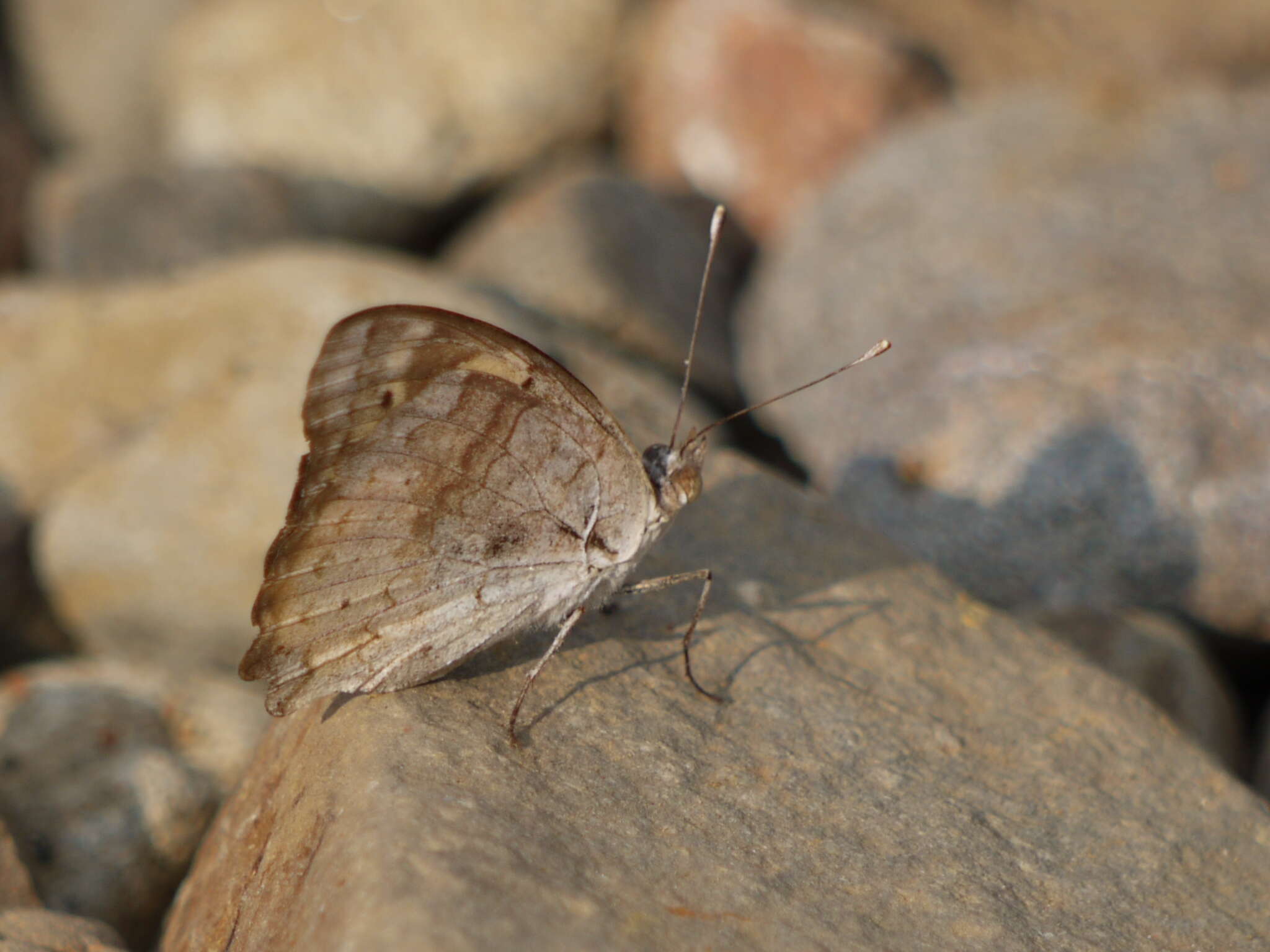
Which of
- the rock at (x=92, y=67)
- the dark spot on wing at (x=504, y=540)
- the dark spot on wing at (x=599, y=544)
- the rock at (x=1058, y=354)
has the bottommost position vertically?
the rock at (x=1058, y=354)

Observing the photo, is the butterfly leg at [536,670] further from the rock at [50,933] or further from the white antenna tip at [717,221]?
the rock at [50,933]

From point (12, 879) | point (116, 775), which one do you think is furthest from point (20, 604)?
point (12, 879)

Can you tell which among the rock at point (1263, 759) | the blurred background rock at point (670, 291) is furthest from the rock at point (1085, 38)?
the rock at point (1263, 759)

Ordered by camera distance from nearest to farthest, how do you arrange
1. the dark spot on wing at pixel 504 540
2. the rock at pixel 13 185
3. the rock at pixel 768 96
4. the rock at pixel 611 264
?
1. the dark spot on wing at pixel 504 540
2. the rock at pixel 611 264
3. the rock at pixel 13 185
4. the rock at pixel 768 96

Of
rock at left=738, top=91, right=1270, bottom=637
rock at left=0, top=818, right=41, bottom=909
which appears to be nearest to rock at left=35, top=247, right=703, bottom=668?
rock at left=738, top=91, right=1270, bottom=637

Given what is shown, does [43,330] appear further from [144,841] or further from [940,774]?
[940,774]

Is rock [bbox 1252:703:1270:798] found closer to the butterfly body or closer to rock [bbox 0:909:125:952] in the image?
the butterfly body
